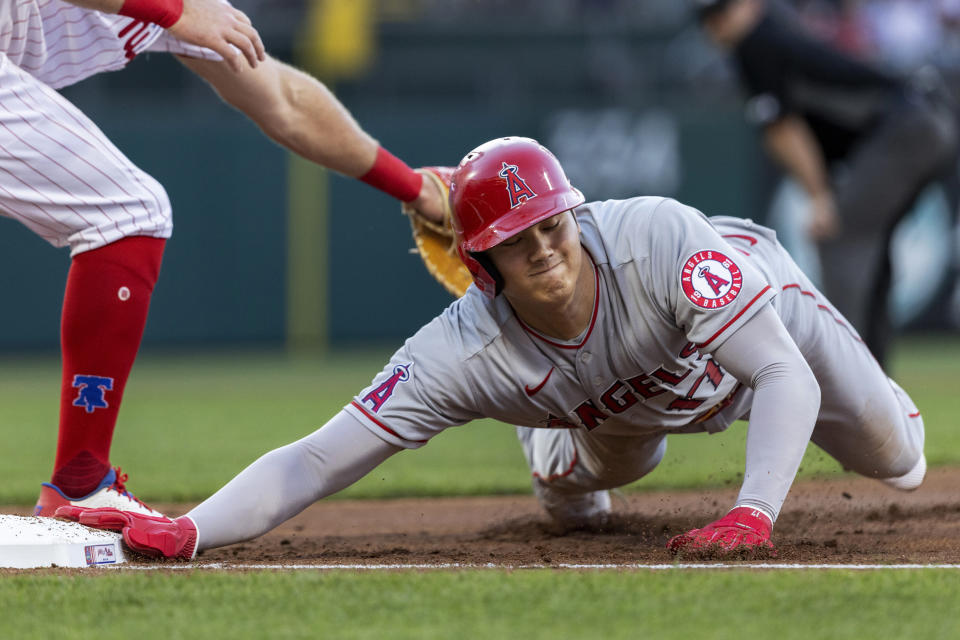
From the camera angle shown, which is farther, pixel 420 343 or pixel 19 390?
pixel 19 390

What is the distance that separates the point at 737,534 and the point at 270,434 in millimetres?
4193

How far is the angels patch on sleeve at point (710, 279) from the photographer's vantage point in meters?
3.00

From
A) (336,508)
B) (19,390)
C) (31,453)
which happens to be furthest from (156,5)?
(19,390)

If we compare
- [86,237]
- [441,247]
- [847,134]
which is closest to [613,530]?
[441,247]

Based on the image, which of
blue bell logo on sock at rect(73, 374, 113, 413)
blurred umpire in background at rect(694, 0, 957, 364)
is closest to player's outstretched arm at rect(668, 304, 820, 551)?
blue bell logo on sock at rect(73, 374, 113, 413)

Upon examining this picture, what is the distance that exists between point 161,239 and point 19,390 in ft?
22.9

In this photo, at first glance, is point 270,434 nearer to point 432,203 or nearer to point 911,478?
point 432,203

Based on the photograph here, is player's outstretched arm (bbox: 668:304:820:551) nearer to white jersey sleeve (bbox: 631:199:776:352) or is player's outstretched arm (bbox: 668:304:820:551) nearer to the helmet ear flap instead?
white jersey sleeve (bbox: 631:199:776:352)

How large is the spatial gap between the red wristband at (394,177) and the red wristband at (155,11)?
90 cm

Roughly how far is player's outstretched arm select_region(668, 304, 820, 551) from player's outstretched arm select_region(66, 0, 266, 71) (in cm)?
139

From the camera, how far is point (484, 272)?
310cm

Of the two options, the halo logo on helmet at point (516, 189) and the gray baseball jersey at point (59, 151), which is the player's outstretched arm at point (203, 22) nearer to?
the gray baseball jersey at point (59, 151)

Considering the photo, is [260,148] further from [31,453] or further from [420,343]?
[420,343]

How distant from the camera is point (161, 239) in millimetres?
3549
